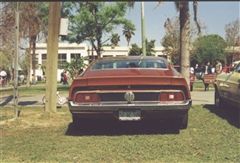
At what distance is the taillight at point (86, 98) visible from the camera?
751 cm

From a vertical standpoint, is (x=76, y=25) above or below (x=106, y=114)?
above

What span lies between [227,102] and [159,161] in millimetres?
4289

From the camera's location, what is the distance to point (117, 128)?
829 cm

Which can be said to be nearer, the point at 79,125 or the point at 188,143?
the point at 188,143

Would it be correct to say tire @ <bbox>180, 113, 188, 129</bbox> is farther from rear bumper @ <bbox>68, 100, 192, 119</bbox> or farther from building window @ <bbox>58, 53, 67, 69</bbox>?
building window @ <bbox>58, 53, 67, 69</bbox>

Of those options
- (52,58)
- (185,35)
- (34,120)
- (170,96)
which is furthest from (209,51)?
(170,96)

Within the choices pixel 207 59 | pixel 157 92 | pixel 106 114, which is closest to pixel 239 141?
pixel 157 92

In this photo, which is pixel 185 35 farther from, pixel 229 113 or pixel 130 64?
pixel 130 64

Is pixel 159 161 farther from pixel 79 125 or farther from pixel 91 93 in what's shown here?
pixel 79 125

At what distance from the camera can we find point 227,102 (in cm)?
1001

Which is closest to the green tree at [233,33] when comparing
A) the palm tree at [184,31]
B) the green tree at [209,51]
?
the green tree at [209,51]

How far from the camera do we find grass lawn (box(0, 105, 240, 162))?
634 centimetres

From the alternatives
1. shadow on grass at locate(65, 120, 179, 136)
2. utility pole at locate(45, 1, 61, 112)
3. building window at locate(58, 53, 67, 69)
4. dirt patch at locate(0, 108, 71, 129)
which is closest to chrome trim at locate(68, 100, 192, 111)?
shadow on grass at locate(65, 120, 179, 136)

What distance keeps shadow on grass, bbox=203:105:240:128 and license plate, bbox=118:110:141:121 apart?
1.85 metres
